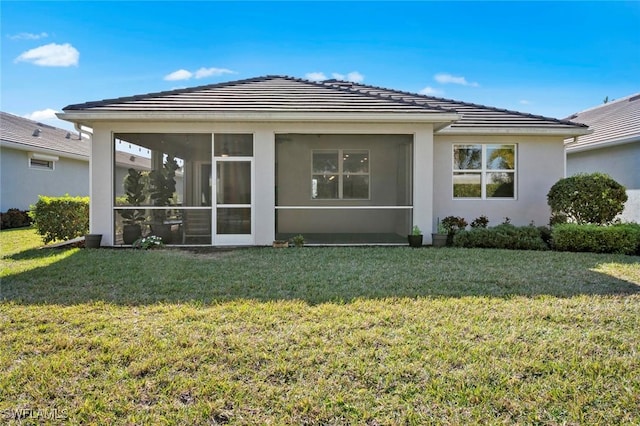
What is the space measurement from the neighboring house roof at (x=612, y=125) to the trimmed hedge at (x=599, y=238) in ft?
13.1

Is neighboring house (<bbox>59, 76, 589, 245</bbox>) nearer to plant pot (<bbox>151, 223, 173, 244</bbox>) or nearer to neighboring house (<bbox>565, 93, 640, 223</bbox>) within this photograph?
plant pot (<bbox>151, 223, 173, 244</bbox>)

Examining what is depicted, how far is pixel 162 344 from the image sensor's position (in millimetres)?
3619

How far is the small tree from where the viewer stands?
386 inches

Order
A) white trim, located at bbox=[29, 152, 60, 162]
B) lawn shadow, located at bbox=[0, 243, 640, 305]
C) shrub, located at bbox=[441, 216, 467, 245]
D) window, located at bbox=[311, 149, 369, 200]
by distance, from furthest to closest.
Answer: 1. white trim, located at bbox=[29, 152, 60, 162]
2. window, located at bbox=[311, 149, 369, 200]
3. shrub, located at bbox=[441, 216, 467, 245]
4. lawn shadow, located at bbox=[0, 243, 640, 305]

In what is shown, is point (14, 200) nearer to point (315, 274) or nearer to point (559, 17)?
point (315, 274)

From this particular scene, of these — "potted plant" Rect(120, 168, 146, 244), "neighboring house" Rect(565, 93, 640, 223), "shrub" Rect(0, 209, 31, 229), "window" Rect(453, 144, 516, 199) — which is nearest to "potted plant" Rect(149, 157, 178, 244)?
"potted plant" Rect(120, 168, 146, 244)

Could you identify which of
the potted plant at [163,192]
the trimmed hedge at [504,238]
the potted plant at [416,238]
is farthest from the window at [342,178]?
the potted plant at [163,192]

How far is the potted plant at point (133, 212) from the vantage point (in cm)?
980

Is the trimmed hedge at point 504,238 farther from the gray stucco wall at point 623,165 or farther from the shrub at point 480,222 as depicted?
the gray stucco wall at point 623,165

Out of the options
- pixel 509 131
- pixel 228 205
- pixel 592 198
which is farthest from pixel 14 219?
pixel 592 198

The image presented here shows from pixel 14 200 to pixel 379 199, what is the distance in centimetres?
1451

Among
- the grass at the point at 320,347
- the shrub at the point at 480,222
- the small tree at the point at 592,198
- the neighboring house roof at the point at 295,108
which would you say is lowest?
the grass at the point at 320,347

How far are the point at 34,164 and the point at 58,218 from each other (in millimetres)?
8693

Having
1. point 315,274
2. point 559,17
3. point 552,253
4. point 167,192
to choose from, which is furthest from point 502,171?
point 167,192
